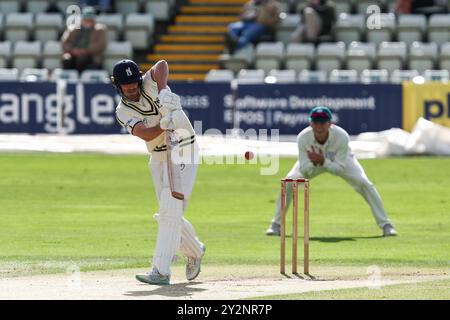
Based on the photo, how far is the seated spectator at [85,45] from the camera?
1123 inches

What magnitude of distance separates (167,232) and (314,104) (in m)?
15.5

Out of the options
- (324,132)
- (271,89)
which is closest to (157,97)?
(324,132)

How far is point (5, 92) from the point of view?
27312 mm

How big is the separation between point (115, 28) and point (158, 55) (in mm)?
1114

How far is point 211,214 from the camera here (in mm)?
17688

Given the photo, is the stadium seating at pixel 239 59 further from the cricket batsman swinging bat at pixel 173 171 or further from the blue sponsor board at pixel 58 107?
the cricket batsman swinging bat at pixel 173 171

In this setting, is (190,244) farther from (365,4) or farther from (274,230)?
(365,4)

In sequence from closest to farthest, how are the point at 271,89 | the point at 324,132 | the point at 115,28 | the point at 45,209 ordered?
the point at 324,132, the point at 45,209, the point at 271,89, the point at 115,28

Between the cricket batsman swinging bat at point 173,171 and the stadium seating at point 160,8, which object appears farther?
the stadium seating at point 160,8

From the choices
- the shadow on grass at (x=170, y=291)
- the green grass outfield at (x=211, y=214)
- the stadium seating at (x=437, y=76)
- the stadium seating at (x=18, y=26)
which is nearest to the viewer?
the shadow on grass at (x=170, y=291)

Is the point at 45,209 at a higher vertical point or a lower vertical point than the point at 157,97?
lower

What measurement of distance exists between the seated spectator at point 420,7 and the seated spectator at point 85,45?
250 inches

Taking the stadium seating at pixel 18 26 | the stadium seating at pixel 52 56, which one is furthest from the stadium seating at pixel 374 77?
the stadium seating at pixel 18 26

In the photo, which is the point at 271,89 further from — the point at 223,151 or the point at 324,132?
Answer: the point at 324,132
